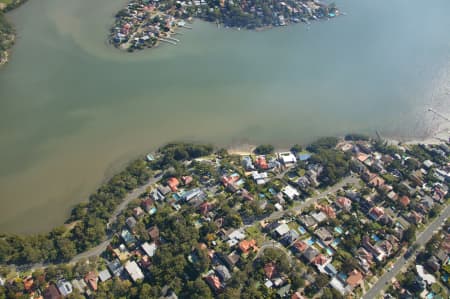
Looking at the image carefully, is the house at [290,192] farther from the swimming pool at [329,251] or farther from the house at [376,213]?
the house at [376,213]

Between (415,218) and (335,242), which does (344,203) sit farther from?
(415,218)

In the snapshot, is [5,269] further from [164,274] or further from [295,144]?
[295,144]

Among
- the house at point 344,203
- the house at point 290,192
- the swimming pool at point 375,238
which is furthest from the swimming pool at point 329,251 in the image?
the house at point 290,192

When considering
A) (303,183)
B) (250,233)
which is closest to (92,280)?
(250,233)

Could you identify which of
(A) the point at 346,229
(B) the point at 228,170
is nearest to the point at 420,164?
(A) the point at 346,229

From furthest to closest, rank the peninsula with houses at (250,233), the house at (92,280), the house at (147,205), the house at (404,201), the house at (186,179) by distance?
the house at (186,179)
the house at (404,201)
the house at (147,205)
the peninsula with houses at (250,233)
the house at (92,280)

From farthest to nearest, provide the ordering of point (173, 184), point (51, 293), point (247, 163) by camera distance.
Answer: point (247, 163)
point (173, 184)
point (51, 293)
